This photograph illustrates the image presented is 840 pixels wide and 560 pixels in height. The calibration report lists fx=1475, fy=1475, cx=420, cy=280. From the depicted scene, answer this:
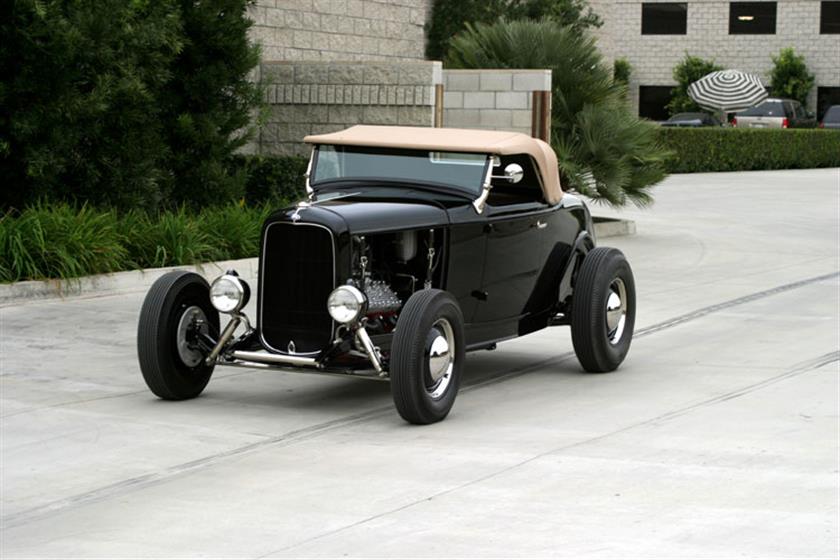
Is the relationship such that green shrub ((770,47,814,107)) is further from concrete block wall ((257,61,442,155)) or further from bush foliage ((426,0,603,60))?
concrete block wall ((257,61,442,155))

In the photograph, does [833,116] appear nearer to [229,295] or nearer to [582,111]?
[582,111]

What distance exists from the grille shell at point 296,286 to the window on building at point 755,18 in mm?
52465

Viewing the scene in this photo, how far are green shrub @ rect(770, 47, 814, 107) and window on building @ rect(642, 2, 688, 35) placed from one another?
440 centimetres

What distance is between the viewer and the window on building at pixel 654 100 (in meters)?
60.0

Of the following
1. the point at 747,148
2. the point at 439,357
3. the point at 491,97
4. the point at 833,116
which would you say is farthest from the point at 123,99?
the point at 833,116

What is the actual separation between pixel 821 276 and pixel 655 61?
45.7 metres

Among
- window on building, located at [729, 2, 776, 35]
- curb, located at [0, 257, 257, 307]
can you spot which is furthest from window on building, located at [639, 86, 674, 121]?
curb, located at [0, 257, 257, 307]

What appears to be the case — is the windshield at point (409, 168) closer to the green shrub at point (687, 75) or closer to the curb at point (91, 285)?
the curb at point (91, 285)

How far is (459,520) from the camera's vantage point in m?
6.18

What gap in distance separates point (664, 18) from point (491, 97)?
139 ft

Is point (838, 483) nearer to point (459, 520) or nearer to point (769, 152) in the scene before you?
point (459, 520)

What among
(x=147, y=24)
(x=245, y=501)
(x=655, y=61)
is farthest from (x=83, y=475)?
(x=655, y=61)

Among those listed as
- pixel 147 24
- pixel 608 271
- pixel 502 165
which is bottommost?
pixel 608 271

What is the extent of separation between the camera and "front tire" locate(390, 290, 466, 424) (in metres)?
7.89
